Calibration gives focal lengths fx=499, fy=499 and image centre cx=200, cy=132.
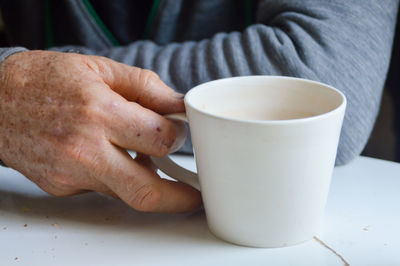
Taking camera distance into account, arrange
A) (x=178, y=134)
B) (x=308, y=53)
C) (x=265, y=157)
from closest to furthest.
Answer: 1. (x=265, y=157)
2. (x=178, y=134)
3. (x=308, y=53)

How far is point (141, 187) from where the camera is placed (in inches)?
19.7

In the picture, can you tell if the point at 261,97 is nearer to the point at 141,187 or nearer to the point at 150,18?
the point at 141,187

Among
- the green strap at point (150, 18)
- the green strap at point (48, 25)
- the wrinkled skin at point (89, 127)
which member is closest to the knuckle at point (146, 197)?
the wrinkled skin at point (89, 127)

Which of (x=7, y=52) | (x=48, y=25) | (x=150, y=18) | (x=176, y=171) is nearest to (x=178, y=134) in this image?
(x=176, y=171)

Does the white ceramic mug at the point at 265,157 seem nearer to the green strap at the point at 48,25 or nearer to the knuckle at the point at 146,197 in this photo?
the knuckle at the point at 146,197

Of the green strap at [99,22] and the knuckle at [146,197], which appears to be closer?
the knuckle at [146,197]

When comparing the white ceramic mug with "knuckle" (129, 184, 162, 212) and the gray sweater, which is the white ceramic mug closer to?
"knuckle" (129, 184, 162, 212)

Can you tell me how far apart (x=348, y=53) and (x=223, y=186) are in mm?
323

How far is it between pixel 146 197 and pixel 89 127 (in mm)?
90

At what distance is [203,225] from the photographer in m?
0.51

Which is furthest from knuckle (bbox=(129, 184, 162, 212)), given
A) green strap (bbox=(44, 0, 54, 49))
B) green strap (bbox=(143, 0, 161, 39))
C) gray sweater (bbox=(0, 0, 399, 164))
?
green strap (bbox=(44, 0, 54, 49))

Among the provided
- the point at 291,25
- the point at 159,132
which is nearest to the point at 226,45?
the point at 291,25

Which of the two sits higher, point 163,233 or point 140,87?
point 140,87

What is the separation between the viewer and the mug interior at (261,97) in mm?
490
